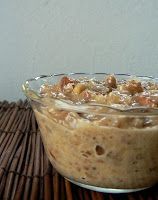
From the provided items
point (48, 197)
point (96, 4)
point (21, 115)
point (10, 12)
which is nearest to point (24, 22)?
point (10, 12)

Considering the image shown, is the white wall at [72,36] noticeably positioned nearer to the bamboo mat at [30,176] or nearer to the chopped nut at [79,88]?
the bamboo mat at [30,176]

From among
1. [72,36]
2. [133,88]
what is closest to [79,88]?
[133,88]

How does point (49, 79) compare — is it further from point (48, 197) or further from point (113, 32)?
point (113, 32)

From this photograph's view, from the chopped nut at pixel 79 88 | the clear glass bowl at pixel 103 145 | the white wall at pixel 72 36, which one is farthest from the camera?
the white wall at pixel 72 36

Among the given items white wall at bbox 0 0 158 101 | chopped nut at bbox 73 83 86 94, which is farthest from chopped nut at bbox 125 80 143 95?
white wall at bbox 0 0 158 101

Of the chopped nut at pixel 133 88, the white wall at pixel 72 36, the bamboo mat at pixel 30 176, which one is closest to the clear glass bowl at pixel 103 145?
the bamboo mat at pixel 30 176

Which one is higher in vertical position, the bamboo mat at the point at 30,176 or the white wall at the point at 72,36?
the white wall at the point at 72,36

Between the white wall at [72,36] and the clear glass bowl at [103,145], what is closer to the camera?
the clear glass bowl at [103,145]

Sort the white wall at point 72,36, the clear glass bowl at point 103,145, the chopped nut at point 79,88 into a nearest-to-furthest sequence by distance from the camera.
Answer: the clear glass bowl at point 103,145 < the chopped nut at point 79,88 < the white wall at point 72,36
